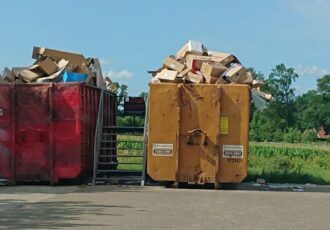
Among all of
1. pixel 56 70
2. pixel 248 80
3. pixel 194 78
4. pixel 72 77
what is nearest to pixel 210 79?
pixel 194 78

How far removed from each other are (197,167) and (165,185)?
123 cm

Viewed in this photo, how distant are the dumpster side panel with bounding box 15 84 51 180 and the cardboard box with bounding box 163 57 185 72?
3.48 meters

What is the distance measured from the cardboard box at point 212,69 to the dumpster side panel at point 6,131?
5.36m

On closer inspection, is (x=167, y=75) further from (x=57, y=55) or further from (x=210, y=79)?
(x=57, y=55)

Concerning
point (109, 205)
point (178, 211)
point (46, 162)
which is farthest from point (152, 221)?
point (46, 162)

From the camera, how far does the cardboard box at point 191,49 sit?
19.2 meters

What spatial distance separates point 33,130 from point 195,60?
4.95 metres

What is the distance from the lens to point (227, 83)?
17125 millimetres

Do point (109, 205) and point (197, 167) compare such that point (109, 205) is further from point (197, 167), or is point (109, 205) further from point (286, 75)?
point (286, 75)

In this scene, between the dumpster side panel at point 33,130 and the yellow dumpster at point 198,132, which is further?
the dumpster side panel at point 33,130

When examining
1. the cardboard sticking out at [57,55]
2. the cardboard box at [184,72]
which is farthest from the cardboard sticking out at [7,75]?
the cardboard box at [184,72]

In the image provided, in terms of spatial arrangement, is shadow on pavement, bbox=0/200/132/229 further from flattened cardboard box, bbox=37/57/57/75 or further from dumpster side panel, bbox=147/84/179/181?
flattened cardboard box, bbox=37/57/57/75

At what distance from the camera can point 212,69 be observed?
17.3 m

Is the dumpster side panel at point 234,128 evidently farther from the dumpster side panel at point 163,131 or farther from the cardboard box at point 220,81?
the dumpster side panel at point 163,131
